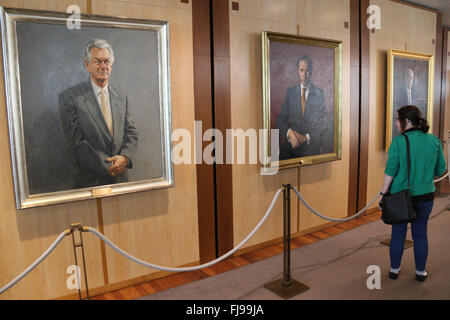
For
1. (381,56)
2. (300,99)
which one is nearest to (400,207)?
(300,99)

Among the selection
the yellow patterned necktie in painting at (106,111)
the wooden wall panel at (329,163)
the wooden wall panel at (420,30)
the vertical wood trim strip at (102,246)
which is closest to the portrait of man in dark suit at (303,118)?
the wooden wall panel at (329,163)

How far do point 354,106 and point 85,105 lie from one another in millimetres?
4156

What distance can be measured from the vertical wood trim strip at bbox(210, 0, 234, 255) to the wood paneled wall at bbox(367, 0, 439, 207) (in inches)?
118

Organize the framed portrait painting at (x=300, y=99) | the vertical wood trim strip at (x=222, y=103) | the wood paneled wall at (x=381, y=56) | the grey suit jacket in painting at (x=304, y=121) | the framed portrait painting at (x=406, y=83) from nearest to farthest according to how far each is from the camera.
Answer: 1. the vertical wood trim strip at (x=222, y=103)
2. the framed portrait painting at (x=300, y=99)
3. the grey suit jacket in painting at (x=304, y=121)
4. the wood paneled wall at (x=381, y=56)
5. the framed portrait painting at (x=406, y=83)

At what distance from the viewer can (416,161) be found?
3.32m

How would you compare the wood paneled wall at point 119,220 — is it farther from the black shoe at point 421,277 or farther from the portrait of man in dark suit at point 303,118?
the black shoe at point 421,277

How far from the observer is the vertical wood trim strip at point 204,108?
3.83 meters

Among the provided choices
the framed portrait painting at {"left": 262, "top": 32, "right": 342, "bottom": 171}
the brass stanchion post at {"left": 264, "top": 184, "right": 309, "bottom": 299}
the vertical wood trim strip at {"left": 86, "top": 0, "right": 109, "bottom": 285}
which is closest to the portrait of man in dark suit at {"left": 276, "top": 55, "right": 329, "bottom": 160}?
the framed portrait painting at {"left": 262, "top": 32, "right": 342, "bottom": 171}

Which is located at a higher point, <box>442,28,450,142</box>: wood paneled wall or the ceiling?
the ceiling

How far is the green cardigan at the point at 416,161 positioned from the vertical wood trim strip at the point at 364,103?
2.39m

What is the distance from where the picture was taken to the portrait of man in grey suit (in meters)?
3.16

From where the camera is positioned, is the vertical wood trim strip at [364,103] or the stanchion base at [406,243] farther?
the vertical wood trim strip at [364,103]

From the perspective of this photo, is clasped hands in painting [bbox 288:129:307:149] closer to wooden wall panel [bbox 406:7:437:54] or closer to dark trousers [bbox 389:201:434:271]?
dark trousers [bbox 389:201:434:271]

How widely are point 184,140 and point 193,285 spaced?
5.24 ft
